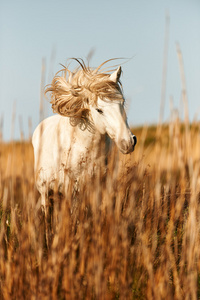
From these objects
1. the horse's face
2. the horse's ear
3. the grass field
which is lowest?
the grass field

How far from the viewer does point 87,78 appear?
3334 millimetres

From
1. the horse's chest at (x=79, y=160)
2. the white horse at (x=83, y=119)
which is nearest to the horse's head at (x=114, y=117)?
the white horse at (x=83, y=119)

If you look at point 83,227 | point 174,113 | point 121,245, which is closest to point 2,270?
point 83,227

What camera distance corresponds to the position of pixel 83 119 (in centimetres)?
329

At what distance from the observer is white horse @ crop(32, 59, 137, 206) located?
2996mm

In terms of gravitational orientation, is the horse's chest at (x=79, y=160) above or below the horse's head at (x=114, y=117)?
below

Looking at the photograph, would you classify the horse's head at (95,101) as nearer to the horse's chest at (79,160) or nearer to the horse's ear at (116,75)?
the horse's ear at (116,75)

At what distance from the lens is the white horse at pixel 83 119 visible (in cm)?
300

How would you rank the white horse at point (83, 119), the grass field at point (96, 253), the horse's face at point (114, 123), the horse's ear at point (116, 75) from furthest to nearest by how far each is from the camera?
the horse's ear at point (116, 75)
the white horse at point (83, 119)
the horse's face at point (114, 123)
the grass field at point (96, 253)

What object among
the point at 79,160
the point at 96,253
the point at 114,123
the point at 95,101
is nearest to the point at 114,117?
the point at 114,123

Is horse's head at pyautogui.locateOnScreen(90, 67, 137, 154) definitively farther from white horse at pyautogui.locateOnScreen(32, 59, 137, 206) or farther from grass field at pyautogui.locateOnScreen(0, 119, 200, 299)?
grass field at pyautogui.locateOnScreen(0, 119, 200, 299)

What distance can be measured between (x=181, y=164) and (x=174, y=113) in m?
0.31

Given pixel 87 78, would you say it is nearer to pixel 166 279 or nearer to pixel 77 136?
pixel 77 136

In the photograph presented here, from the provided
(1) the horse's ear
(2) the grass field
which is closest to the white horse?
(1) the horse's ear
